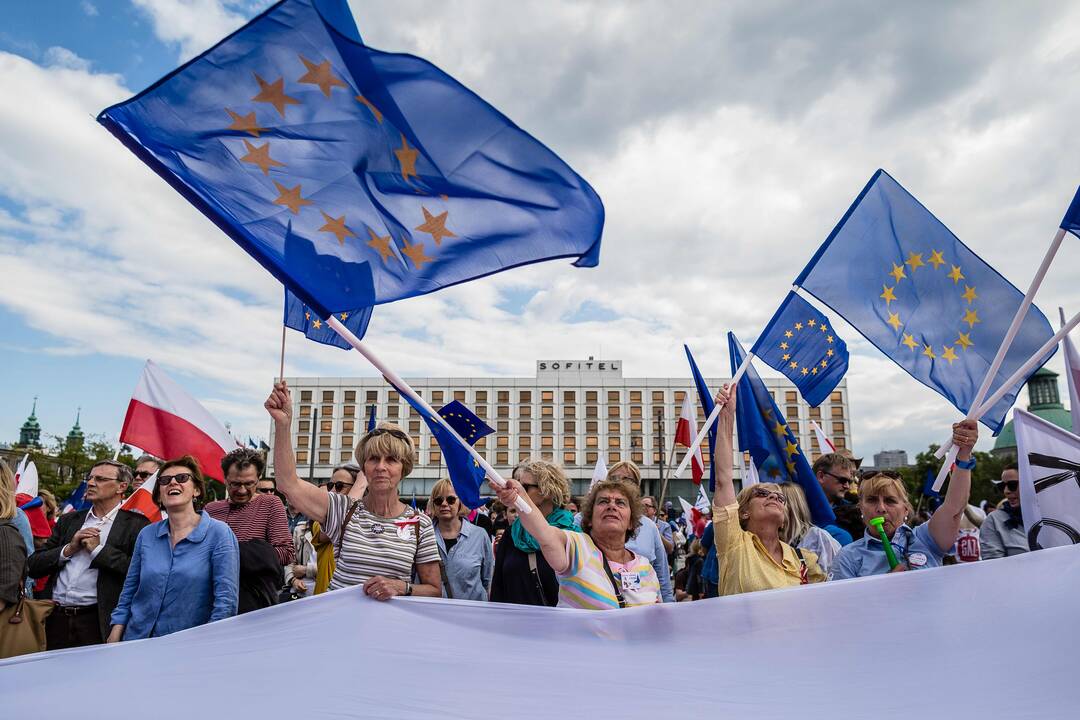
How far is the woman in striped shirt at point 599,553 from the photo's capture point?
381cm

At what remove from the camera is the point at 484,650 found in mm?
3273

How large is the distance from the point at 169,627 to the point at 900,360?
5375mm

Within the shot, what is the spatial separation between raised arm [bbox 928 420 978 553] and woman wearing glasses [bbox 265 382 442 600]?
2.74 meters

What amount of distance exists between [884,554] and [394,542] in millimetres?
2792

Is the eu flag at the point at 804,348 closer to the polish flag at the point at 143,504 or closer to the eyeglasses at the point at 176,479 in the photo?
the eyeglasses at the point at 176,479

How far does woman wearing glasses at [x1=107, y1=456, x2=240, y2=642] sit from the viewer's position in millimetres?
4316

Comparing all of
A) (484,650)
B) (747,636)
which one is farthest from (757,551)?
(484,650)

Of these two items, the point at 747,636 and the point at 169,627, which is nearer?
the point at 747,636

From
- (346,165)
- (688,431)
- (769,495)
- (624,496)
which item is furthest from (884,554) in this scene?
(688,431)

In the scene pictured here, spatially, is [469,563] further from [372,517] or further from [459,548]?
[372,517]

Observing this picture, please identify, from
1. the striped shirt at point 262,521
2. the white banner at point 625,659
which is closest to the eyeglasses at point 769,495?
the white banner at point 625,659

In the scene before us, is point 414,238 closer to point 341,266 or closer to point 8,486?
point 341,266

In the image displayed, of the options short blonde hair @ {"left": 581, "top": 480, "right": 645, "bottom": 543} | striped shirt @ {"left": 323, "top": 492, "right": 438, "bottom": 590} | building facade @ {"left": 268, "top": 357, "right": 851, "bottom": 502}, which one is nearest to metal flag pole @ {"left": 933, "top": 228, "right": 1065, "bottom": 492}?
short blonde hair @ {"left": 581, "top": 480, "right": 645, "bottom": 543}

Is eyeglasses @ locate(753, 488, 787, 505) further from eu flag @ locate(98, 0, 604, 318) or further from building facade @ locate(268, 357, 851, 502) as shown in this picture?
building facade @ locate(268, 357, 851, 502)
